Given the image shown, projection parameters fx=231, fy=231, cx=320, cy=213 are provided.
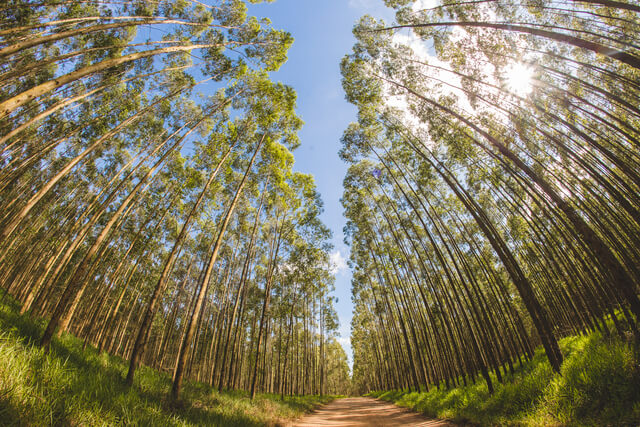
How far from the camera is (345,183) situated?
15930mm

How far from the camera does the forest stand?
4.39m

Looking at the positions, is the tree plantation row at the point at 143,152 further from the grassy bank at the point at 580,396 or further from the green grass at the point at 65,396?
the grassy bank at the point at 580,396

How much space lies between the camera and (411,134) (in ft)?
41.1

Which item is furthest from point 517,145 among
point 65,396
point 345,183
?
point 65,396

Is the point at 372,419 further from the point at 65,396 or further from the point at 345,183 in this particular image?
the point at 345,183

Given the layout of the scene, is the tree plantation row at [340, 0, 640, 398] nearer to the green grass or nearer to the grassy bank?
the grassy bank

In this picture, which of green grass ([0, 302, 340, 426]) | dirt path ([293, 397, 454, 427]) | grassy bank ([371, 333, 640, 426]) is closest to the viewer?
green grass ([0, 302, 340, 426])

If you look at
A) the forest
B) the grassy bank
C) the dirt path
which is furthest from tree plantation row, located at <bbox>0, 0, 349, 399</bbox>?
the grassy bank

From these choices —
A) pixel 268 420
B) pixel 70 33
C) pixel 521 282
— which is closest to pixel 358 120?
pixel 521 282

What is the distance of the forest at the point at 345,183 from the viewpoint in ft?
14.4

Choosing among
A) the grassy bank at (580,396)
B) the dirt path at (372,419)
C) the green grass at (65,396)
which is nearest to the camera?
the green grass at (65,396)

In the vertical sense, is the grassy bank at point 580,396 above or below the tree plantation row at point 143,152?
below

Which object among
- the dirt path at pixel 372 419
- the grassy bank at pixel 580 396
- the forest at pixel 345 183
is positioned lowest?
the dirt path at pixel 372 419

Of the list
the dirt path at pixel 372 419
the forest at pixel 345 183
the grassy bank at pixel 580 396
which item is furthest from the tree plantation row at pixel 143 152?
the grassy bank at pixel 580 396
